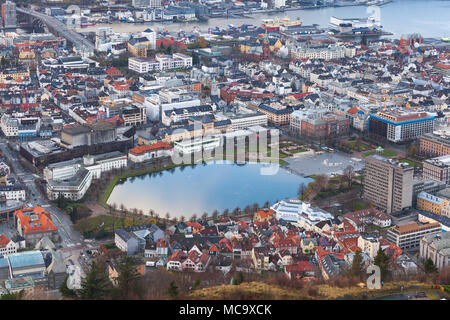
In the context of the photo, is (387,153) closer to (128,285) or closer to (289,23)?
(128,285)

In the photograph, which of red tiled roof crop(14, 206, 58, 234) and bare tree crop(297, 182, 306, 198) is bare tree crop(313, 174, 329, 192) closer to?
bare tree crop(297, 182, 306, 198)

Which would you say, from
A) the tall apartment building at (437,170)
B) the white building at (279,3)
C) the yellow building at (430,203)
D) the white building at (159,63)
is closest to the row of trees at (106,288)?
the yellow building at (430,203)

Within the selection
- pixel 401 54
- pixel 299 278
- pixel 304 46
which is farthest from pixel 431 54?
pixel 299 278

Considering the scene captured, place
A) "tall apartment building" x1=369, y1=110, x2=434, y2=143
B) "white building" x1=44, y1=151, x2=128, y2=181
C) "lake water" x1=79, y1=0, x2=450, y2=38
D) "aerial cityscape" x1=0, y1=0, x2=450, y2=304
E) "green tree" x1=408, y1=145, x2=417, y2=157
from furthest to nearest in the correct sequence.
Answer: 1. "lake water" x1=79, y1=0, x2=450, y2=38
2. "tall apartment building" x1=369, y1=110, x2=434, y2=143
3. "green tree" x1=408, y1=145, x2=417, y2=157
4. "white building" x1=44, y1=151, x2=128, y2=181
5. "aerial cityscape" x1=0, y1=0, x2=450, y2=304

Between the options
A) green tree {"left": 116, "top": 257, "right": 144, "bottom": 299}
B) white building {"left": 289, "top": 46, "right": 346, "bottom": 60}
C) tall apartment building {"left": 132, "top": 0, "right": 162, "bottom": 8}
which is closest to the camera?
green tree {"left": 116, "top": 257, "right": 144, "bottom": 299}

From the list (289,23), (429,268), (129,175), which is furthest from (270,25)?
(429,268)

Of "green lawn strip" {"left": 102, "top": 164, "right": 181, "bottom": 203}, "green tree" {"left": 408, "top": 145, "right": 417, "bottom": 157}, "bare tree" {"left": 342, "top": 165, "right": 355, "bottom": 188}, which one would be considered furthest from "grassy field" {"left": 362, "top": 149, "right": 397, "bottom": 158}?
"green lawn strip" {"left": 102, "top": 164, "right": 181, "bottom": 203}
